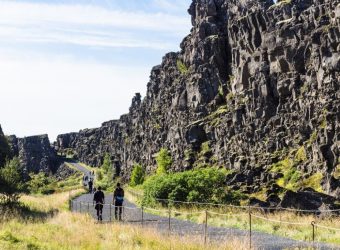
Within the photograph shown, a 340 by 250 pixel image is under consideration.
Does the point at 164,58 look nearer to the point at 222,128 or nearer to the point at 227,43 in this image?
the point at 227,43

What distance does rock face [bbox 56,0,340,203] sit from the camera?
322 feet

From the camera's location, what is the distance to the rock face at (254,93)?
98000mm

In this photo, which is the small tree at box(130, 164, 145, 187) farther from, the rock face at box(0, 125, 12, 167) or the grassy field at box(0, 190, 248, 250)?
the grassy field at box(0, 190, 248, 250)

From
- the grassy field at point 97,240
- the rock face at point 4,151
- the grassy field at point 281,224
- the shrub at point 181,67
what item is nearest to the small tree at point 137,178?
the shrub at point 181,67

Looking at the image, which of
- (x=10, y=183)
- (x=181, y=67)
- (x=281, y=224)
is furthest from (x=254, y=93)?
(x=281, y=224)

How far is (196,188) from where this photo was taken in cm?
3888

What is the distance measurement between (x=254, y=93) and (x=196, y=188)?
85.6 m

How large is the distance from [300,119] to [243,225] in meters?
85.7

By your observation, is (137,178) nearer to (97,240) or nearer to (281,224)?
(281,224)

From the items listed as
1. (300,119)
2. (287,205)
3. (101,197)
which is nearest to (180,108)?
(300,119)

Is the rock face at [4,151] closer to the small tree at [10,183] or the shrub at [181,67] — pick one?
the small tree at [10,183]

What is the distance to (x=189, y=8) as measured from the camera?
17125 cm

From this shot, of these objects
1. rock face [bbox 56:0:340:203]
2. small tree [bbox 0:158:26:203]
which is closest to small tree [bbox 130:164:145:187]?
rock face [bbox 56:0:340:203]

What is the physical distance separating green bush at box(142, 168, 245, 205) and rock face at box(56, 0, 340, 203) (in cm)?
3755
